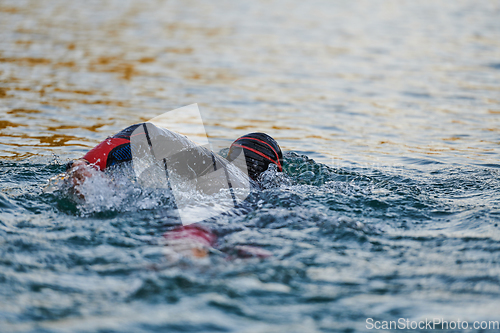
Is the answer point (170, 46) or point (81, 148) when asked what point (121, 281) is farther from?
point (170, 46)

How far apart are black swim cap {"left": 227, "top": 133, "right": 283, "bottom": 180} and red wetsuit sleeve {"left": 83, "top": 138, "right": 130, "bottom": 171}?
4.61ft

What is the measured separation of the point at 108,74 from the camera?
12.0 meters

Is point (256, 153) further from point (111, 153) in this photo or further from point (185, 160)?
point (111, 153)

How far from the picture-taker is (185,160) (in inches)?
182

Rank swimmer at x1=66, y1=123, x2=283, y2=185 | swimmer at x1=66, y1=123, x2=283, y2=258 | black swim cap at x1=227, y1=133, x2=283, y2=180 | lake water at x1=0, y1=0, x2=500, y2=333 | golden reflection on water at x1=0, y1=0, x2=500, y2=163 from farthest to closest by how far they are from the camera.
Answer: golden reflection on water at x1=0, y1=0, x2=500, y2=163 < black swim cap at x1=227, y1=133, x2=283, y2=180 < swimmer at x1=66, y1=123, x2=283, y2=185 < swimmer at x1=66, y1=123, x2=283, y2=258 < lake water at x1=0, y1=0, x2=500, y2=333

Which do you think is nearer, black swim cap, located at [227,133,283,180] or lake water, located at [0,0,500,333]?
lake water, located at [0,0,500,333]

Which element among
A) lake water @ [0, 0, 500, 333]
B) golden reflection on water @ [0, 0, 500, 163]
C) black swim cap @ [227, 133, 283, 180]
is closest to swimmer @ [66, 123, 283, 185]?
black swim cap @ [227, 133, 283, 180]

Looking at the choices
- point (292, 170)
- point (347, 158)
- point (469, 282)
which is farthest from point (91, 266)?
point (347, 158)

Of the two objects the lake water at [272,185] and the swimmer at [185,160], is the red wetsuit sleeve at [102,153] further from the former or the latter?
the lake water at [272,185]

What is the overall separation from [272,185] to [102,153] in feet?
6.07

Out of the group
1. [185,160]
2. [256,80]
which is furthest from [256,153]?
[256,80]

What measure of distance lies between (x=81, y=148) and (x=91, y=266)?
13.8 ft

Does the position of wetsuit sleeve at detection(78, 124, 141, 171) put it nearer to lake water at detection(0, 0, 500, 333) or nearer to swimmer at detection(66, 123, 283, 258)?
swimmer at detection(66, 123, 283, 258)

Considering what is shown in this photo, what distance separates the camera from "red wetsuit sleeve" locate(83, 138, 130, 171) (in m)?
4.29
